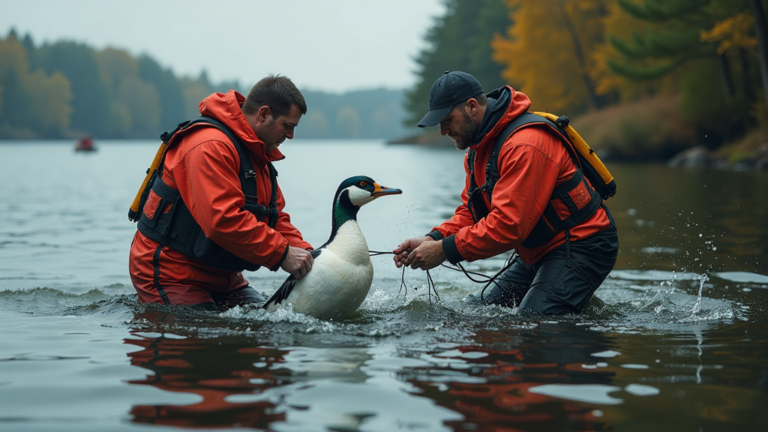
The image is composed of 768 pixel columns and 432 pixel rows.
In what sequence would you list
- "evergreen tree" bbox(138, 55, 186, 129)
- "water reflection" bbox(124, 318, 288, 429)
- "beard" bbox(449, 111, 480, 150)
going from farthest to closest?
"evergreen tree" bbox(138, 55, 186, 129) < "beard" bbox(449, 111, 480, 150) < "water reflection" bbox(124, 318, 288, 429)

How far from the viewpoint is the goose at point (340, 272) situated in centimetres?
612

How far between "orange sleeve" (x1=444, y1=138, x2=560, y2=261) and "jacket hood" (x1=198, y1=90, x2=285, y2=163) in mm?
1821

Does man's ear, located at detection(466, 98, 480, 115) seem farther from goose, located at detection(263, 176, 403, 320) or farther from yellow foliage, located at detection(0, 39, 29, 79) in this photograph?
yellow foliage, located at detection(0, 39, 29, 79)

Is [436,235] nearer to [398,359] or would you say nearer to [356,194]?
[356,194]

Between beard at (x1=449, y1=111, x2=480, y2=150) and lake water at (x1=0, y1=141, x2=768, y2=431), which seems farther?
beard at (x1=449, y1=111, x2=480, y2=150)

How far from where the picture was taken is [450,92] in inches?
250

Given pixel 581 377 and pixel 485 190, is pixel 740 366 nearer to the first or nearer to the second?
pixel 581 377

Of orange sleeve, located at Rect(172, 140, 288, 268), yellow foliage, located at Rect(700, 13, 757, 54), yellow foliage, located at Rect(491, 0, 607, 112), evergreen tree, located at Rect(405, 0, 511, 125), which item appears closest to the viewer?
orange sleeve, located at Rect(172, 140, 288, 268)

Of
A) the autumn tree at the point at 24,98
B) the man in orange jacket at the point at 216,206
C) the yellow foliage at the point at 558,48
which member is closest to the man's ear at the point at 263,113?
the man in orange jacket at the point at 216,206

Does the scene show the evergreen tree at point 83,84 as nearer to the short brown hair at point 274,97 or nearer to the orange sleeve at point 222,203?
the short brown hair at point 274,97

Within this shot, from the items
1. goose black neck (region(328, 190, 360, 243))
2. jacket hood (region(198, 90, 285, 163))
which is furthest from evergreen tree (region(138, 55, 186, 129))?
goose black neck (region(328, 190, 360, 243))

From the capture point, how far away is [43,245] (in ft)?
40.5

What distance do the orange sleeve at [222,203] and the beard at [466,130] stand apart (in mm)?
1740

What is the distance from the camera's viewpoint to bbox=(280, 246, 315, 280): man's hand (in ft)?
20.1
